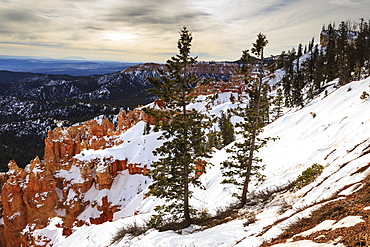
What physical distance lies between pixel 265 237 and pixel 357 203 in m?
2.65

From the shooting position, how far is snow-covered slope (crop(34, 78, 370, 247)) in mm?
7949

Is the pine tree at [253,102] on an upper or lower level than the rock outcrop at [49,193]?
upper

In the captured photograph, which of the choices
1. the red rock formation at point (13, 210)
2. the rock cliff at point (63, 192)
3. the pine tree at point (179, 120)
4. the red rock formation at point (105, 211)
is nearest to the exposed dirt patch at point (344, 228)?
the pine tree at point (179, 120)

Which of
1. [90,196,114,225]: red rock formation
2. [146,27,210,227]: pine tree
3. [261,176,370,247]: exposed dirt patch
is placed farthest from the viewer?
[90,196,114,225]: red rock formation

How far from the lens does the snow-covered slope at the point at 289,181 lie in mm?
7949

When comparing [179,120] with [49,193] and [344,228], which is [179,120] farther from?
[49,193]

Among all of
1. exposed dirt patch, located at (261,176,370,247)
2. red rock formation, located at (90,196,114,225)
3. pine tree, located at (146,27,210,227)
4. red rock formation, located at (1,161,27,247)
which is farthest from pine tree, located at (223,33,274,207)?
red rock formation, located at (1,161,27,247)

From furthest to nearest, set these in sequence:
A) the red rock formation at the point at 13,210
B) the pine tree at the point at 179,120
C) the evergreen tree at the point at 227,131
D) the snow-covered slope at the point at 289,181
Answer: the red rock formation at the point at 13,210 < the evergreen tree at the point at 227,131 < the pine tree at the point at 179,120 < the snow-covered slope at the point at 289,181

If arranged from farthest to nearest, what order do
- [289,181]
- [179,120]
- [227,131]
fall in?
1. [227,131]
2. [289,181]
3. [179,120]

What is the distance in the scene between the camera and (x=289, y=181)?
13.2 m

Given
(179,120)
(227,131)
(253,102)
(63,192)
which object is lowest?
(63,192)

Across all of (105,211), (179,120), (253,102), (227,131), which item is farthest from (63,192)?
(253,102)

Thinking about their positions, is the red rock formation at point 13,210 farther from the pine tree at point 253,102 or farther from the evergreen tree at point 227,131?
the pine tree at point 253,102

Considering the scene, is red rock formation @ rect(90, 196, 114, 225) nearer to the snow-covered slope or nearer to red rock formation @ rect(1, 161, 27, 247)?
the snow-covered slope
